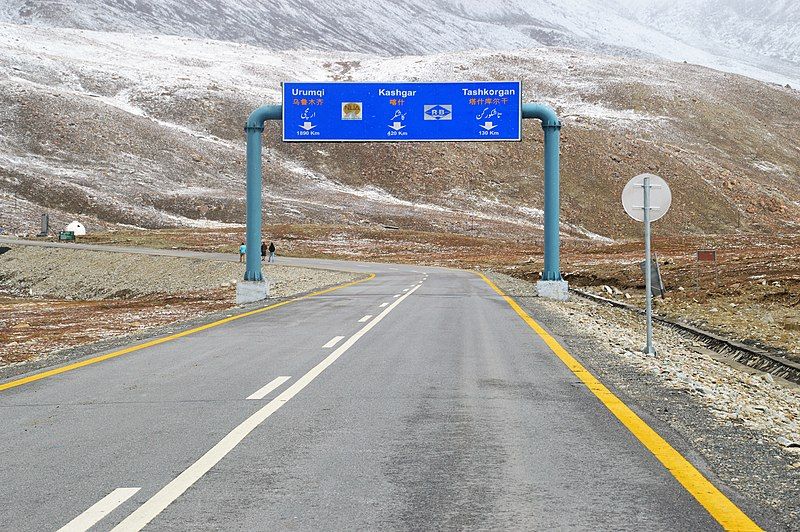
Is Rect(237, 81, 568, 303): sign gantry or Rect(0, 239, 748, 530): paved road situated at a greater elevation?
Rect(237, 81, 568, 303): sign gantry

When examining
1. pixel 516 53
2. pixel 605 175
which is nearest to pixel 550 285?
pixel 605 175

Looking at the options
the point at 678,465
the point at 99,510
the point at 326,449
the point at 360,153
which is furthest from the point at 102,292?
the point at 360,153

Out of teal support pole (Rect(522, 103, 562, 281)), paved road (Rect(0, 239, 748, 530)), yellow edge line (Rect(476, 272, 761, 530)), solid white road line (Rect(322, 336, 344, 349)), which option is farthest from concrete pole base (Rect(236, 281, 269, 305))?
yellow edge line (Rect(476, 272, 761, 530))

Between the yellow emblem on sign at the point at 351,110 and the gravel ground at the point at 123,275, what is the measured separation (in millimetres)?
11193

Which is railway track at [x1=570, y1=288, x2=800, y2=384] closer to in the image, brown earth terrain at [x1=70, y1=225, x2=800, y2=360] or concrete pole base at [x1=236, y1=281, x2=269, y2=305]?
brown earth terrain at [x1=70, y1=225, x2=800, y2=360]

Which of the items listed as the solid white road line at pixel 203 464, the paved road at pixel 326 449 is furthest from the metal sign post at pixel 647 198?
the solid white road line at pixel 203 464

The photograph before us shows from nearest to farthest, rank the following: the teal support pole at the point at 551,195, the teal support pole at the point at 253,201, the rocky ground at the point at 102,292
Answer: the rocky ground at the point at 102,292 → the teal support pole at the point at 253,201 → the teal support pole at the point at 551,195

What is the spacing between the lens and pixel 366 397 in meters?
8.96

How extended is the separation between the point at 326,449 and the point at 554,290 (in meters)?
21.3

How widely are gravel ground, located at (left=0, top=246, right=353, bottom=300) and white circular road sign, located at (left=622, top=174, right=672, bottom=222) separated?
83.4 ft

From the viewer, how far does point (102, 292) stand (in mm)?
45375

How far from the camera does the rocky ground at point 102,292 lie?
19781 millimetres

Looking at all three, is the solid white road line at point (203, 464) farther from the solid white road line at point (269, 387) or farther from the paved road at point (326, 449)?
the solid white road line at point (269, 387)

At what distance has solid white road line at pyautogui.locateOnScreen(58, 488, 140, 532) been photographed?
471 cm
